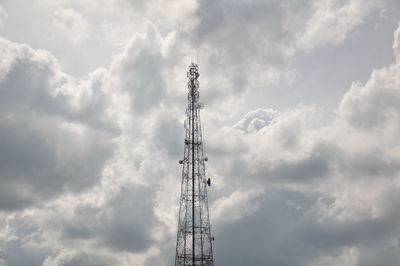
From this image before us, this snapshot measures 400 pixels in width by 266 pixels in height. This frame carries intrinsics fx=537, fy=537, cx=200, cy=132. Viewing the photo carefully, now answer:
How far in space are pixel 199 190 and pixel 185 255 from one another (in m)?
15.0

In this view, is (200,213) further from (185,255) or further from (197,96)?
(197,96)

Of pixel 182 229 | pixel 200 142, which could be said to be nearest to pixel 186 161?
pixel 200 142

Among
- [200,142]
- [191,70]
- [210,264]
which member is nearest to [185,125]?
[200,142]

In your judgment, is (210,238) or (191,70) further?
(191,70)

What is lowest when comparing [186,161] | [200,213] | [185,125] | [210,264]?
[210,264]

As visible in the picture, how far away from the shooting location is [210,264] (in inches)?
4732

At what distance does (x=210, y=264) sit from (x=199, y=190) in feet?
54.9

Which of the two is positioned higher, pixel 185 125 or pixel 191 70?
pixel 191 70

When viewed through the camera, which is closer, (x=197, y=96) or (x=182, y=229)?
(x=182, y=229)

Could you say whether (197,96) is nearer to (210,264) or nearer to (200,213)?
(200,213)

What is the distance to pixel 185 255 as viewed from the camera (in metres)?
119

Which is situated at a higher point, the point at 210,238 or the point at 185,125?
the point at 185,125

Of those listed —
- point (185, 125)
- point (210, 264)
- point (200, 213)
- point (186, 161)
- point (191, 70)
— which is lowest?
point (210, 264)

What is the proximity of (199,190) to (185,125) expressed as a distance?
15.8 meters
